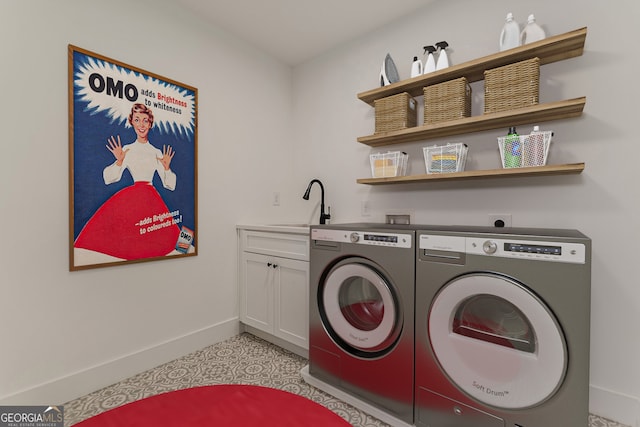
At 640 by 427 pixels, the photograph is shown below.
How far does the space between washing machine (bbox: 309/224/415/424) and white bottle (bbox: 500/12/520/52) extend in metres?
1.23

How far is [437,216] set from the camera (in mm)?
2156

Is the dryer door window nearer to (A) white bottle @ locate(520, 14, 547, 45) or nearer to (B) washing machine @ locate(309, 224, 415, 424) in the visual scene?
(B) washing machine @ locate(309, 224, 415, 424)

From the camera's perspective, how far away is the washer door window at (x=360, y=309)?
1.61 meters

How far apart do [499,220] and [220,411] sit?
1842 mm

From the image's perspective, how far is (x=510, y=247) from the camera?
1.27m

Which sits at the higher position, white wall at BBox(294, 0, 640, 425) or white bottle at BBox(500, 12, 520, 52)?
white bottle at BBox(500, 12, 520, 52)

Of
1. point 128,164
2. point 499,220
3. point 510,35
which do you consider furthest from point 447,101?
point 128,164

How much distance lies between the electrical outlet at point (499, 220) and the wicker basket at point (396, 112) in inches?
32.8

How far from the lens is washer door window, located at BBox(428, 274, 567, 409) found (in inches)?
47.2

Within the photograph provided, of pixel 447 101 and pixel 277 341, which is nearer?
pixel 447 101

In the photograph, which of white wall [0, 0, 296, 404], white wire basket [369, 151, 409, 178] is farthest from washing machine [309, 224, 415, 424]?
white wall [0, 0, 296, 404]

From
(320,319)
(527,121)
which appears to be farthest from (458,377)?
(527,121)

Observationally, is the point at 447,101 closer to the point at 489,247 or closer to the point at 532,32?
the point at 532,32

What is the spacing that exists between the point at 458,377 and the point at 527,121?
4.80 ft
